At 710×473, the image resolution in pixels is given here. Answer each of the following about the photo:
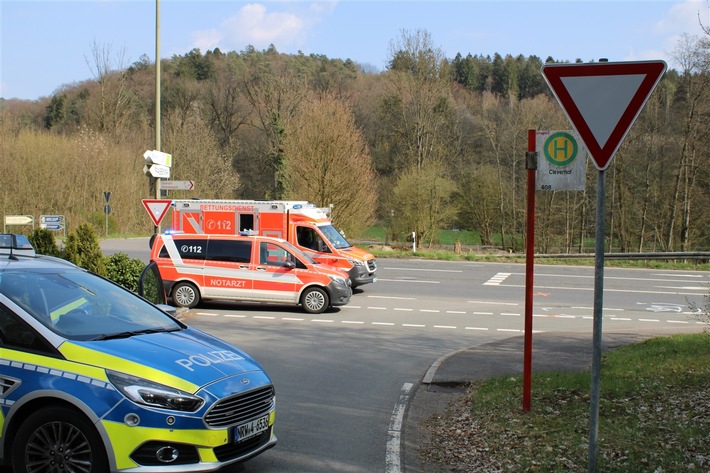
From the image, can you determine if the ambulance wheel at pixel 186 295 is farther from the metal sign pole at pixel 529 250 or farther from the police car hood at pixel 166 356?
the police car hood at pixel 166 356

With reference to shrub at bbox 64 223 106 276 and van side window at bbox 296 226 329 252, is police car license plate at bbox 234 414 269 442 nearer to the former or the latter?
shrub at bbox 64 223 106 276

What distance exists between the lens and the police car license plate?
4.81 m

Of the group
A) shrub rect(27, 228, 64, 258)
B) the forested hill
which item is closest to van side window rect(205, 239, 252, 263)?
shrub rect(27, 228, 64, 258)

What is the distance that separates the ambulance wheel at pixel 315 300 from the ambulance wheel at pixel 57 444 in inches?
459

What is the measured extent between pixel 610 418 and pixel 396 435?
6.98ft

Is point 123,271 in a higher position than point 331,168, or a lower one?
lower

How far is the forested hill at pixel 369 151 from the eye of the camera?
36906 mm

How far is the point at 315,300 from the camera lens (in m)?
16.1

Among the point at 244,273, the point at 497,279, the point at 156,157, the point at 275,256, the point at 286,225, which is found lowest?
the point at 497,279

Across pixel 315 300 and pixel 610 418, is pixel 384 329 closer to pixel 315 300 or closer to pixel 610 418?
pixel 315 300

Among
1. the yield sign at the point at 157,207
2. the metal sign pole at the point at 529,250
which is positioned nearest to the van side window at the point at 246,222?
Result: the yield sign at the point at 157,207

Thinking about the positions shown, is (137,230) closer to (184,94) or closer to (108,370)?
(184,94)

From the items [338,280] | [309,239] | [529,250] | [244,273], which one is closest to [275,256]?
[244,273]

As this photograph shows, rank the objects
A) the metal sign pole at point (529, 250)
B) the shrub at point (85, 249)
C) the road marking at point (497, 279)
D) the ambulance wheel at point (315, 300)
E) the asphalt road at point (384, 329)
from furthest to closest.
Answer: the road marking at point (497, 279) → the ambulance wheel at point (315, 300) → the shrub at point (85, 249) → the metal sign pole at point (529, 250) → the asphalt road at point (384, 329)
